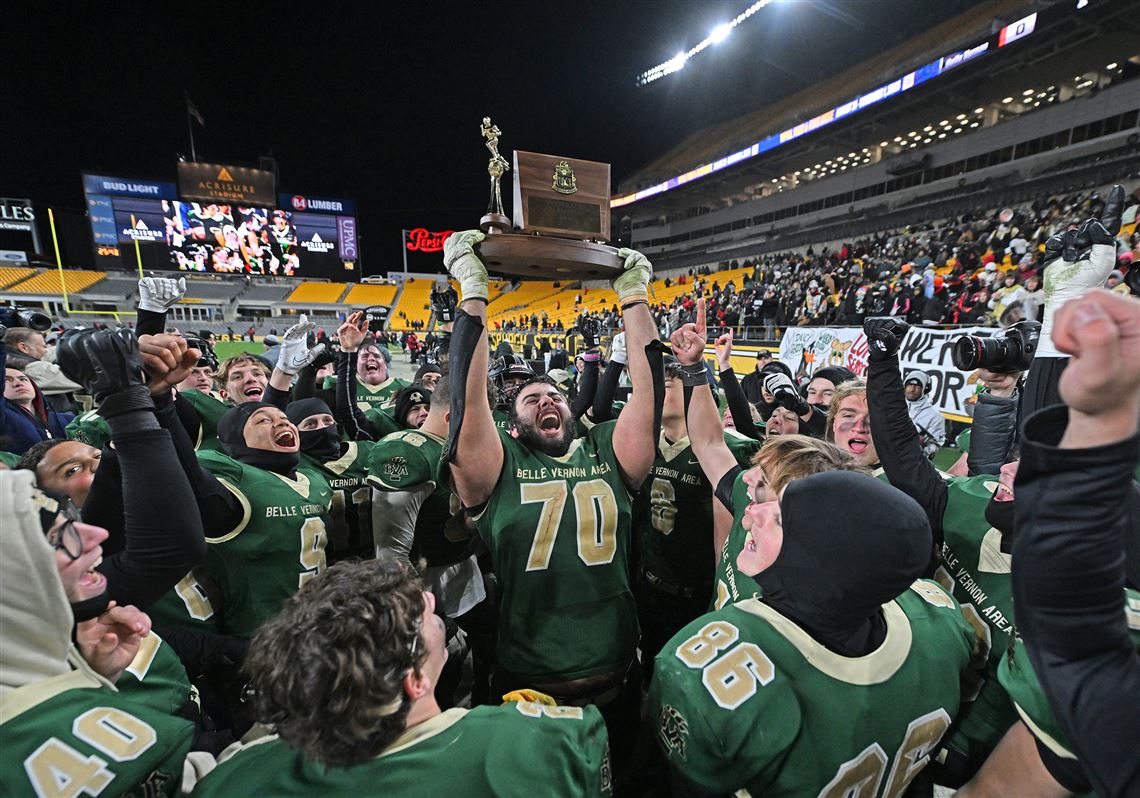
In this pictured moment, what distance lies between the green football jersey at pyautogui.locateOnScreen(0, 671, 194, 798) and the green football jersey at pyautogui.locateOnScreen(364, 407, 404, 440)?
3342 millimetres

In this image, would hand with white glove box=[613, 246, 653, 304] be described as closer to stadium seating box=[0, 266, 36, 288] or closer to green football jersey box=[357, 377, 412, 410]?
green football jersey box=[357, 377, 412, 410]

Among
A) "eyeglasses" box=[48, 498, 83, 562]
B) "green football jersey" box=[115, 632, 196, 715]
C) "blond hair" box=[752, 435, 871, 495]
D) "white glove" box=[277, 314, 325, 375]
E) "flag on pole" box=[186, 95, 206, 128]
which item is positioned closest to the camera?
"eyeglasses" box=[48, 498, 83, 562]

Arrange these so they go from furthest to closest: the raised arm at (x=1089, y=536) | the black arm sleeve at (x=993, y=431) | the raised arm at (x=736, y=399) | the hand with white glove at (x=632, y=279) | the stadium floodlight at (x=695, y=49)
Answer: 1. the stadium floodlight at (x=695, y=49)
2. the raised arm at (x=736, y=399)
3. the black arm sleeve at (x=993, y=431)
4. the hand with white glove at (x=632, y=279)
5. the raised arm at (x=1089, y=536)

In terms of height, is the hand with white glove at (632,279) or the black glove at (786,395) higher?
the hand with white glove at (632,279)

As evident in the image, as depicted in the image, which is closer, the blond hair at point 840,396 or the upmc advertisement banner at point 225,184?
the blond hair at point 840,396

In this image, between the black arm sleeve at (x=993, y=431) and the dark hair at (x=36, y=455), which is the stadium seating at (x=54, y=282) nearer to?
the dark hair at (x=36, y=455)

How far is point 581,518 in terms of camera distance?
6.80 feet

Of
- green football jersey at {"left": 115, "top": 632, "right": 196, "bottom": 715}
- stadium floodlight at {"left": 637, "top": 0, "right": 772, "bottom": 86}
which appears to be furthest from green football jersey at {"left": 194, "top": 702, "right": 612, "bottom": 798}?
stadium floodlight at {"left": 637, "top": 0, "right": 772, "bottom": 86}

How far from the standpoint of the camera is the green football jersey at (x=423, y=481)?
272cm

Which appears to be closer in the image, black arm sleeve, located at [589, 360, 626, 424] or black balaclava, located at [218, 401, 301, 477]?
black balaclava, located at [218, 401, 301, 477]

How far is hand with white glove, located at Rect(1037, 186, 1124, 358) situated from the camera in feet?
6.61

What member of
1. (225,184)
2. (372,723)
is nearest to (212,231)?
(225,184)

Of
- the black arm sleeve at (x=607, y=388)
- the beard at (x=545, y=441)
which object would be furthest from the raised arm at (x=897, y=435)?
the black arm sleeve at (x=607, y=388)

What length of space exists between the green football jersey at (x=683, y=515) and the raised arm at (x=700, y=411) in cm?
39
